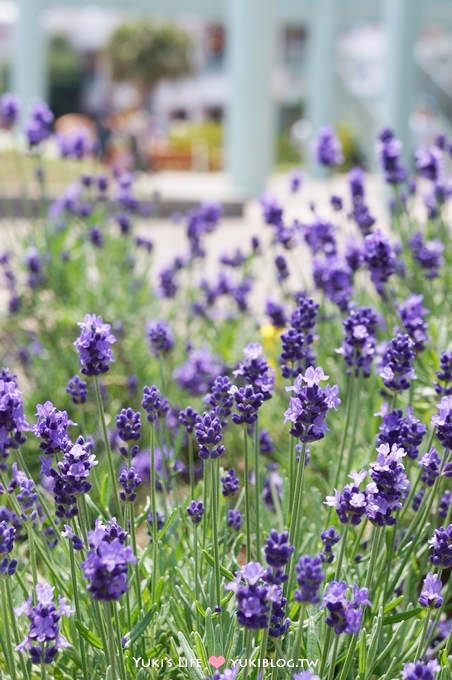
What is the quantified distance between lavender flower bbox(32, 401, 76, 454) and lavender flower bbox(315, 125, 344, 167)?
2.32 metres

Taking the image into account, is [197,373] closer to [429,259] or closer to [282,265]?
[282,265]

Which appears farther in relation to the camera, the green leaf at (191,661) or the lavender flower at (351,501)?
the green leaf at (191,661)

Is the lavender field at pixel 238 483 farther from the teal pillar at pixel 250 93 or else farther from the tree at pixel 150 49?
the tree at pixel 150 49

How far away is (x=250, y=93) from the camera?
1262 centimetres

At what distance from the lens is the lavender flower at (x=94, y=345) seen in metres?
1.65

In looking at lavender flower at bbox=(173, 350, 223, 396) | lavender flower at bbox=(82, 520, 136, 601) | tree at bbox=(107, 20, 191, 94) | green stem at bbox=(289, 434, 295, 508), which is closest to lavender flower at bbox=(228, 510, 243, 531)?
green stem at bbox=(289, 434, 295, 508)

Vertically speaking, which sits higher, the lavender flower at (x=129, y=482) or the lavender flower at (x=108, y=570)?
the lavender flower at (x=108, y=570)

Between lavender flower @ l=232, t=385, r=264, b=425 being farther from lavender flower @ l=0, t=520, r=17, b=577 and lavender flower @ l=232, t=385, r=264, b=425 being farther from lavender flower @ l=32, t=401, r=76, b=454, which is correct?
lavender flower @ l=0, t=520, r=17, b=577

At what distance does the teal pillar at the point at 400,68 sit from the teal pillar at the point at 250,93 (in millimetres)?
1523

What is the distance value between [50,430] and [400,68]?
10787mm

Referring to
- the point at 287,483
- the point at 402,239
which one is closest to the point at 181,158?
the point at 402,239

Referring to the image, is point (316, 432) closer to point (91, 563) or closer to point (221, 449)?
point (221, 449)

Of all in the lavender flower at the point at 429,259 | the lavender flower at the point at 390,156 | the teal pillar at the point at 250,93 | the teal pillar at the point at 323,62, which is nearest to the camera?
the lavender flower at the point at 429,259

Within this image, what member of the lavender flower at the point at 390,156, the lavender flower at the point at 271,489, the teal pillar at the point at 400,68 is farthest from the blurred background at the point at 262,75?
the lavender flower at the point at 271,489
